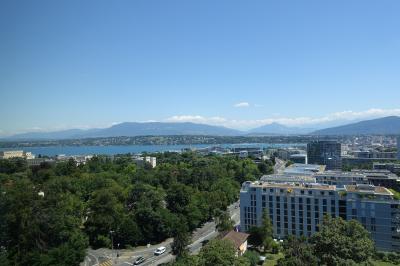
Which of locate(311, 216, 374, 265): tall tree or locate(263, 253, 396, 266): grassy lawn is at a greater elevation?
locate(311, 216, 374, 265): tall tree

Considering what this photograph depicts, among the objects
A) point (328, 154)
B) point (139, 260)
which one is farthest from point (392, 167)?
point (139, 260)

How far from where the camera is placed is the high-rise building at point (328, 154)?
231 ft

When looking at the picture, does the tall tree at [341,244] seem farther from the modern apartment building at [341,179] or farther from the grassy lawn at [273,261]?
the modern apartment building at [341,179]

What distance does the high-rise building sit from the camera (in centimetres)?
7038

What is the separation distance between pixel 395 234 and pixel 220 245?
1625 cm

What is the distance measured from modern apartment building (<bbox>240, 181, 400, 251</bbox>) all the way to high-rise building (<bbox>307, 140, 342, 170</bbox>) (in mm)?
44446

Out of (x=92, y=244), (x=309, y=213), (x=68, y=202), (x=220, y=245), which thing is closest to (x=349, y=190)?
(x=309, y=213)

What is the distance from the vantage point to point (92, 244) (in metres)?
26.8

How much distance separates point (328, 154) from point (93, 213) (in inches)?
2269

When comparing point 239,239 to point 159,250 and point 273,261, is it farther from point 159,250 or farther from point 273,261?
point 159,250

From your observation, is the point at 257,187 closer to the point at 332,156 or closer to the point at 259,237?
the point at 259,237

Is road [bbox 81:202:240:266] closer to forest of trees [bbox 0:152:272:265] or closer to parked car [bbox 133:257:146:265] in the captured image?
parked car [bbox 133:257:146:265]

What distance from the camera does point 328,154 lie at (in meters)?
71.2

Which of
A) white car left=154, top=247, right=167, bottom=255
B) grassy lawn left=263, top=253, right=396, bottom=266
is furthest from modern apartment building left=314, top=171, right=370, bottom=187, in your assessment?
white car left=154, top=247, right=167, bottom=255
